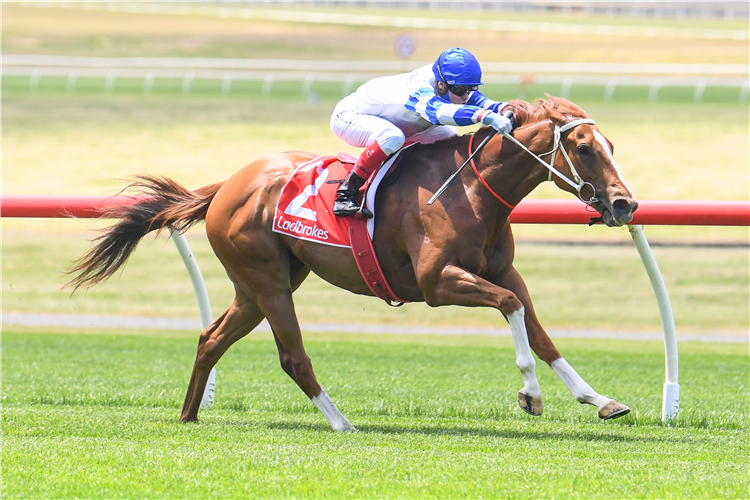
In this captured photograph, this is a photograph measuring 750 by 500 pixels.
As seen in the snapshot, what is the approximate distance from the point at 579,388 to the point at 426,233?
1.00m

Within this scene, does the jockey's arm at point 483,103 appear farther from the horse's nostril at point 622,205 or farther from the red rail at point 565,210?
the horse's nostril at point 622,205

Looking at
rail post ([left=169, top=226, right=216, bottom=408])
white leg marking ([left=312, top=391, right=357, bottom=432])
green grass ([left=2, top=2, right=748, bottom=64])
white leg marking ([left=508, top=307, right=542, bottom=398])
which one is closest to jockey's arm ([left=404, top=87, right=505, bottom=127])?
white leg marking ([left=508, top=307, right=542, bottom=398])

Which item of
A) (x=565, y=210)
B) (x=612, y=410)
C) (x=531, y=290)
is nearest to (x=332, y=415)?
(x=612, y=410)

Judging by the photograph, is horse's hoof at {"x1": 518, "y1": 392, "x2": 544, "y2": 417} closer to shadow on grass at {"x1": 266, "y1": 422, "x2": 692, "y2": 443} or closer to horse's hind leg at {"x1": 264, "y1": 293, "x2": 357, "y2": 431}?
shadow on grass at {"x1": 266, "y1": 422, "x2": 692, "y2": 443}

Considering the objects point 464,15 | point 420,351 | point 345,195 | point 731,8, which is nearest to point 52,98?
point 420,351

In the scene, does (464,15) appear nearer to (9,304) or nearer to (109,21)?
(109,21)

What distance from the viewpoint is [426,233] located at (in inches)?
182

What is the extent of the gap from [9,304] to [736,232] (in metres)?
10.4

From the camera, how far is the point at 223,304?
11508 mm

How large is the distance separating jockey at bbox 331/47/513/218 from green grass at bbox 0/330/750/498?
1.25 meters

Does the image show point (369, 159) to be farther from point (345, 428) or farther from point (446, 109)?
point (345, 428)

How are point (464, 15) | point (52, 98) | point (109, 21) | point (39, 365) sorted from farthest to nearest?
1. point (464, 15)
2. point (109, 21)
3. point (52, 98)
4. point (39, 365)

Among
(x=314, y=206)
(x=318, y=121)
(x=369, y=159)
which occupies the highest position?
(x=369, y=159)

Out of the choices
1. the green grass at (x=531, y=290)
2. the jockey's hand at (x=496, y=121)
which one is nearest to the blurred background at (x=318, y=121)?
the green grass at (x=531, y=290)
